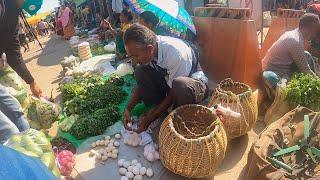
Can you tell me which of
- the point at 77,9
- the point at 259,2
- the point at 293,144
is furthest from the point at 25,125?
the point at 77,9

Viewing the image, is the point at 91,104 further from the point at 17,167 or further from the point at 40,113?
the point at 17,167

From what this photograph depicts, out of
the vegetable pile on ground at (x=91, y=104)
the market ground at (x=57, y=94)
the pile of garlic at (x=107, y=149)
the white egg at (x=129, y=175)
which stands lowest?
the market ground at (x=57, y=94)

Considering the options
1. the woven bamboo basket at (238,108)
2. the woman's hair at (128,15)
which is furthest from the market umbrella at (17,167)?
the woman's hair at (128,15)

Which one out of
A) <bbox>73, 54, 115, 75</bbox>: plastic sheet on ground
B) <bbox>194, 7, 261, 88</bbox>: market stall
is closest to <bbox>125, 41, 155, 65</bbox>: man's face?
<bbox>194, 7, 261, 88</bbox>: market stall

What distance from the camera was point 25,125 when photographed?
11.3 ft

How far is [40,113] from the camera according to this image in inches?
158

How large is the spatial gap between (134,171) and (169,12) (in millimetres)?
2012

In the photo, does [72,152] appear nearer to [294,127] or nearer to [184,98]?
[184,98]

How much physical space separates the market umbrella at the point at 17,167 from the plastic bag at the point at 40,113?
2561mm

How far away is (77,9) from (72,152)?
12.6 m

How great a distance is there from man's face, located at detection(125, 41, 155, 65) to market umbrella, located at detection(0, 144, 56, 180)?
1683 mm

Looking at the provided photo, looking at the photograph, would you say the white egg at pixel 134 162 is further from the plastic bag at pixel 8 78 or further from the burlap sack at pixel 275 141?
the plastic bag at pixel 8 78

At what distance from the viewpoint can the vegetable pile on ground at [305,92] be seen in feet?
11.5

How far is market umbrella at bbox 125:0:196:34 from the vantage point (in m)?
4.13
